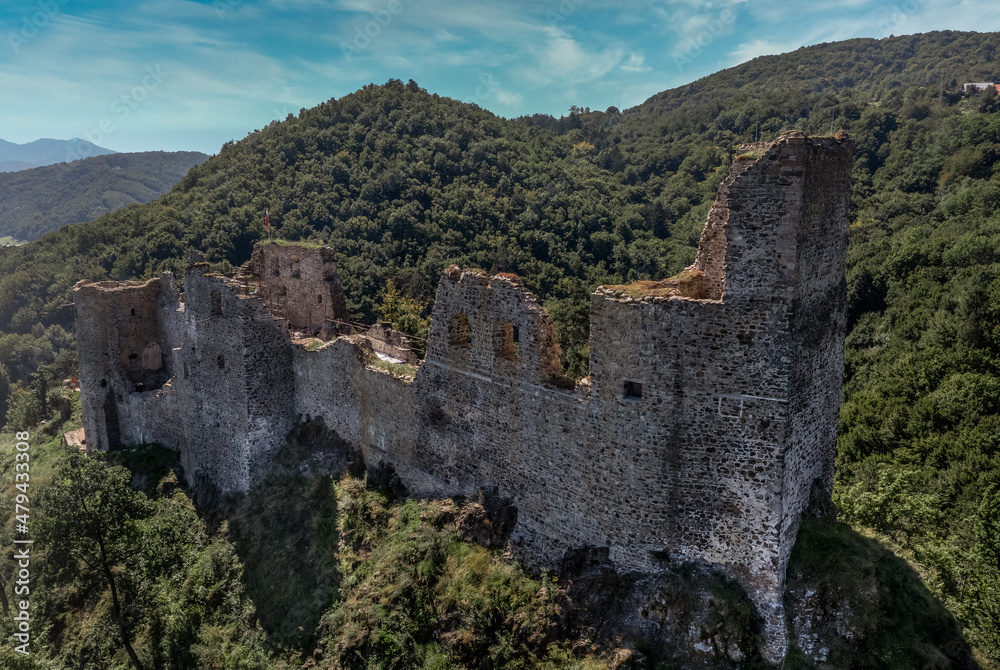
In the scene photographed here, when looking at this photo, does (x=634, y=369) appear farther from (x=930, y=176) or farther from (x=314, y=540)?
(x=930, y=176)

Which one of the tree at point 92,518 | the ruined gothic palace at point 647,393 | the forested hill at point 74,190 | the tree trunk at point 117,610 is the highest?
the forested hill at point 74,190

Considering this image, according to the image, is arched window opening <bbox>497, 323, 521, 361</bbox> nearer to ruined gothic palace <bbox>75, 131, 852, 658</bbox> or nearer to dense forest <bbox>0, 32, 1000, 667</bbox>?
ruined gothic palace <bbox>75, 131, 852, 658</bbox>

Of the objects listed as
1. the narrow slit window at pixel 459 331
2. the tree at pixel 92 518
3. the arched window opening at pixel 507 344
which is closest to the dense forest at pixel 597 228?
the arched window opening at pixel 507 344

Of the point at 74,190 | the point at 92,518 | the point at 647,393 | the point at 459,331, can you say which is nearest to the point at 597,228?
the point at 459,331

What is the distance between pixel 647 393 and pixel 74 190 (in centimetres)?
12384

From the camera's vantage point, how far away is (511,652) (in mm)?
12703

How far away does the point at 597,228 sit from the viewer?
56.3 meters

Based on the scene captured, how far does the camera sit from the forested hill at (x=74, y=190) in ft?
330

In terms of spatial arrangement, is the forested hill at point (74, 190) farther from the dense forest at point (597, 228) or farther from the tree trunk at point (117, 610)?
the tree trunk at point (117, 610)

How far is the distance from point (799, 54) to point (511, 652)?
408 ft

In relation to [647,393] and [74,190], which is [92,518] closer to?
[647,393]

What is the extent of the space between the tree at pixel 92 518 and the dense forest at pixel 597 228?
20.2 metres

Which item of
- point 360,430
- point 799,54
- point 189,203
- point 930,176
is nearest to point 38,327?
point 189,203

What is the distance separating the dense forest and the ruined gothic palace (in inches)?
357
